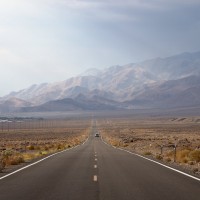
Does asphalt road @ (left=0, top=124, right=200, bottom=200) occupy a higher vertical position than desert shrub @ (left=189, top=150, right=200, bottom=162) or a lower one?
lower

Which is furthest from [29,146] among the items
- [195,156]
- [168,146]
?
[195,156]

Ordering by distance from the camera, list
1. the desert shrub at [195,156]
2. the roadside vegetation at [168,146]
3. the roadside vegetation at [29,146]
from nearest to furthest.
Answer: the roadside vegetation at [29,146] → the roadside vegetation at [168,146] → the desert shrub at [195,156]

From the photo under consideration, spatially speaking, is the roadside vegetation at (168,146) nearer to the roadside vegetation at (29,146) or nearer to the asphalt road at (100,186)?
the asphalt road at (100,186)

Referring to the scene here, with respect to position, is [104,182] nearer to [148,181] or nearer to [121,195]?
[148,181]

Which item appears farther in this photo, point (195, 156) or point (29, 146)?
point (29, 146)

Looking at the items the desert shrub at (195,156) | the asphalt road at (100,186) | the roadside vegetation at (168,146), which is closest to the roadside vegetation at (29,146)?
the asphalt road at (100,186)

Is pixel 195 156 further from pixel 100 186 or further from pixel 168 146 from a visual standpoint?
pixel 168 146

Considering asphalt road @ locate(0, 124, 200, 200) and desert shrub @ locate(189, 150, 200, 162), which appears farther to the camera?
desert shrub @ locate(189, 150, 200, 162)

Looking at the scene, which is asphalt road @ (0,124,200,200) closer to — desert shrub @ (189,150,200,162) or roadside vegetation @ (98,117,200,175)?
roadside vegetation @ (98,117,200,175)

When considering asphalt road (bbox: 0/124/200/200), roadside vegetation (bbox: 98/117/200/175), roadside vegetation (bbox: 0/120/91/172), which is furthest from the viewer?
roadside vegetation (bbox: 98/117/200/175)

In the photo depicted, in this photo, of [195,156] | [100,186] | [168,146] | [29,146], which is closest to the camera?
[100,186]

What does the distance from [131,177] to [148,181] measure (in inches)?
69.8

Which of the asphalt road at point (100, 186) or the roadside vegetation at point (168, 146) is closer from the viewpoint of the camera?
the asphalt road at point (100, 186)

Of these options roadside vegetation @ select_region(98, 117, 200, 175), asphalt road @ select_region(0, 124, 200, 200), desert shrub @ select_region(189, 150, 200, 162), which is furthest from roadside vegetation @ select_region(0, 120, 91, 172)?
desert shrub @ select_region(189, 150, 200, 162)
